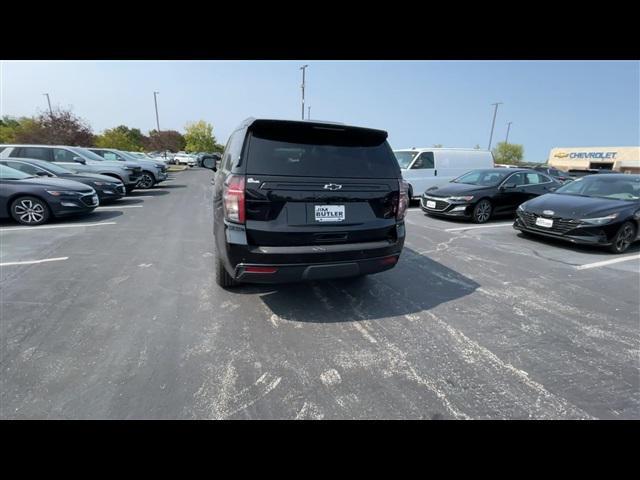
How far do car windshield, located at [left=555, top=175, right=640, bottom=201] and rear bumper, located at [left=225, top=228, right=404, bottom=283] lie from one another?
20.7ft

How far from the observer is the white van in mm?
10781

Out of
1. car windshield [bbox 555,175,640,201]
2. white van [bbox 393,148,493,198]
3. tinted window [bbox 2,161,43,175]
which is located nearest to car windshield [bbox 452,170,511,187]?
white van [bbox 393,148,493,198]

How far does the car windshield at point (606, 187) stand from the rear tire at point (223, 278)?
738cm

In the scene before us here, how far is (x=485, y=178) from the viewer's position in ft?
28.8

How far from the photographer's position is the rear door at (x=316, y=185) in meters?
2.60

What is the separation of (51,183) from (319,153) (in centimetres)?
752

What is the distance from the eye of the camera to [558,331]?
117 inches

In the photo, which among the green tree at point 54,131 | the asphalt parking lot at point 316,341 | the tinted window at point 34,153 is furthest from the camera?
the green tree at point 54,131

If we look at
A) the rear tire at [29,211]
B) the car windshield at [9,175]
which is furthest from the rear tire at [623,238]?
the car windshield at [9,175]

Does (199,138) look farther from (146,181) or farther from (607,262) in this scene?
(607,262)

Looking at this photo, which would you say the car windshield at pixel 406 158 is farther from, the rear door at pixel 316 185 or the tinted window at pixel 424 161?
the rear door at pixel 316 185

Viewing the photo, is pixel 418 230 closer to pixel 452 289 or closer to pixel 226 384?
pixel 452 289

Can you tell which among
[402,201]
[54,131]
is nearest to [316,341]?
[402,201]
